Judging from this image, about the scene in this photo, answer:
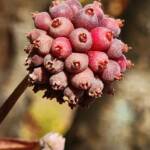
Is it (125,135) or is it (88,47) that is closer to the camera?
(88,47)

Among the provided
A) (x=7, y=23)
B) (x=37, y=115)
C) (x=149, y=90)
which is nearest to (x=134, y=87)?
(x=149, y=90)

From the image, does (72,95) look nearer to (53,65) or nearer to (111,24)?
(53,65)

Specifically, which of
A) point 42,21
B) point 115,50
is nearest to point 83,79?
point 115,50

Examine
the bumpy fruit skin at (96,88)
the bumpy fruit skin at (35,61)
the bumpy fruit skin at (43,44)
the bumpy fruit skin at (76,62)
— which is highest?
the bumpy fruit skin at (43,44)

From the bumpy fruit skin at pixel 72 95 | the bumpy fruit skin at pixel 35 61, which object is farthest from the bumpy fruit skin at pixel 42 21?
the bumpy fruit skin at pixel 72 95

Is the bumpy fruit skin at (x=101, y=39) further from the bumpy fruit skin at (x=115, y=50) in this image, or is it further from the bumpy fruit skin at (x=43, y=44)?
the bumpy fruit skin at (x=43, y=44)

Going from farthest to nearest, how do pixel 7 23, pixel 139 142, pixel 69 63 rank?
1. pixel 7 23
2. pixel 139 142
3. pixel 69 63

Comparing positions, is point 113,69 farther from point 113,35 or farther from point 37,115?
point 37,115
